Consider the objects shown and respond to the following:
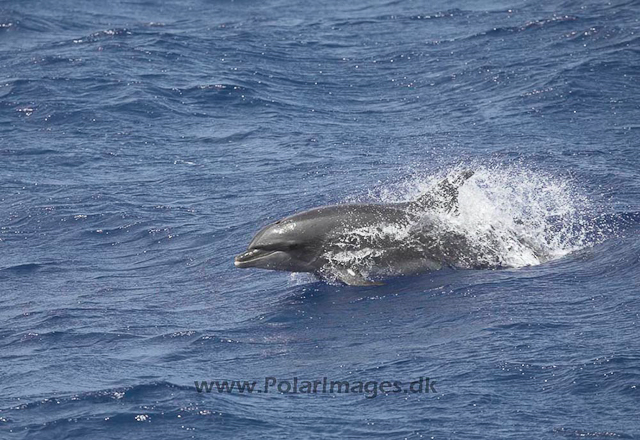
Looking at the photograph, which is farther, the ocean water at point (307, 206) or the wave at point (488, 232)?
the wave at point (488, 232)

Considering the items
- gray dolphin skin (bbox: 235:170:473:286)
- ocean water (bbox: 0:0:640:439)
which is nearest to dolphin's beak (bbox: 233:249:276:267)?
gray dolphin skin (bbox: 235:170:473:286)

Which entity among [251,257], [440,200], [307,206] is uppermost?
[440,200]

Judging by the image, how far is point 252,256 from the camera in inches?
621

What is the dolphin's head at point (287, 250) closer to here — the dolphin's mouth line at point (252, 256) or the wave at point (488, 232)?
the dolphin's mouth line at point (252, 256)

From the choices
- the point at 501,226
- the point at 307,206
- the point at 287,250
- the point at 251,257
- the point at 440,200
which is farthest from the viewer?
the point at 307,206

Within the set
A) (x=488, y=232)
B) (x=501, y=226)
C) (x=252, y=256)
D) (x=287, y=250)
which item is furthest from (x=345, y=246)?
(x=501, y=226)

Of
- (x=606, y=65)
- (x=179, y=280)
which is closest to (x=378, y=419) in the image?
(x=179, y=280)

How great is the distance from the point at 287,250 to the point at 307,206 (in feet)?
13.2

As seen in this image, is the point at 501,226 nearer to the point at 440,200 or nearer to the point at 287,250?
the point at 440,200

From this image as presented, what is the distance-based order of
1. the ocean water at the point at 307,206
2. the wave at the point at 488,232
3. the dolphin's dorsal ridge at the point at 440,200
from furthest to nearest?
1. the dolphin's dorsal ridge at the point at 440,200
2. the wave at the point at 488,232
3. the ocean water at the point at 307,206

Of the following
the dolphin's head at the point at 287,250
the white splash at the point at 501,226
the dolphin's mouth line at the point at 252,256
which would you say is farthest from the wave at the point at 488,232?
the dolphin's mouth line at the point at 252,256

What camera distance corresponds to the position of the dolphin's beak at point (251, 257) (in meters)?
15.7

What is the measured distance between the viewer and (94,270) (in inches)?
686

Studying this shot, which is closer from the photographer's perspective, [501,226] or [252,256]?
[252,256]
